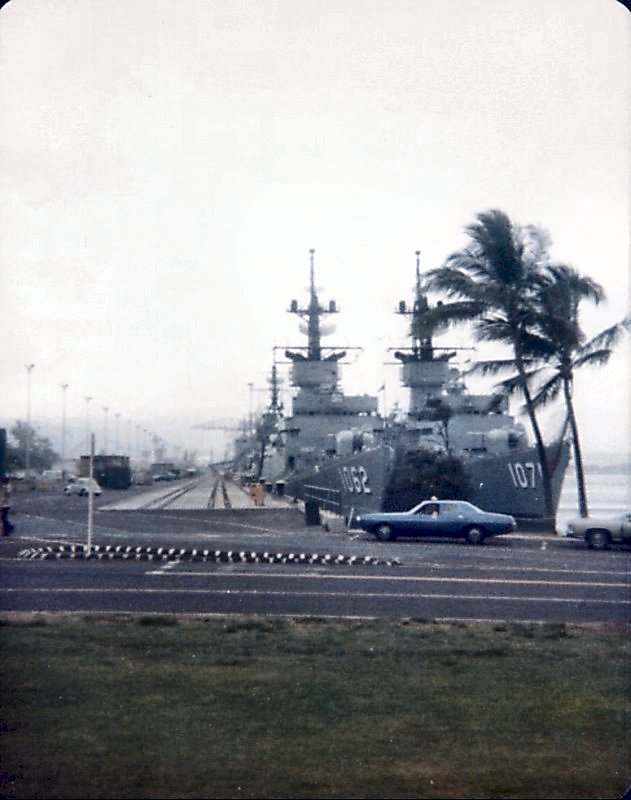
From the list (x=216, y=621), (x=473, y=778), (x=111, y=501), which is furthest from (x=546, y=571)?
(x=111, y=501)

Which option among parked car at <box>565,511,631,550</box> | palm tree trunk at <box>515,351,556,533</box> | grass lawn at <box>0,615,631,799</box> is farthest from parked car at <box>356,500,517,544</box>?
grass lawn at <box>0,615,631,799</box>

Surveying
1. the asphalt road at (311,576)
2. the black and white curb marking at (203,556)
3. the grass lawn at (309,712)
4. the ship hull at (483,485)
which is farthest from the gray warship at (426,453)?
the grass lawn at (309,712)

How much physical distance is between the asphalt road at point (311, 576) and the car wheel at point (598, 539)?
287 mm

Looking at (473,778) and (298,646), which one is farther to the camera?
(298,646)

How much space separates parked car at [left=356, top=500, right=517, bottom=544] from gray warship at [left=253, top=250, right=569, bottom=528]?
3279mm

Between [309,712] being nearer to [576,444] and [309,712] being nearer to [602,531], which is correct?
[602,531]

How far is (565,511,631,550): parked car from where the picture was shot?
1988 cm

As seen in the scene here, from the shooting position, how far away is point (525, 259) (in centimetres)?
2586

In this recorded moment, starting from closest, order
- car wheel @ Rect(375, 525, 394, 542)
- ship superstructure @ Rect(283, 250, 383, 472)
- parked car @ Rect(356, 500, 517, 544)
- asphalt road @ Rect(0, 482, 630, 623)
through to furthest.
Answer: asphalt road @ Rect(0, 482, 630, 623)
parked car @ Rect(356, 500, 517, 544)
car wheel @ Rect(375, 525, 394, 542)
ship superstructure @ Rect(283, 250, 383, 472)

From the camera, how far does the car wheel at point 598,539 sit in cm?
1995

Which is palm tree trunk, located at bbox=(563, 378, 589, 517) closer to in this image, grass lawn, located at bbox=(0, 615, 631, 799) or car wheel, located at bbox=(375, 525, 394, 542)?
car wheel, located at bbox=(375, 525, 394, 542)

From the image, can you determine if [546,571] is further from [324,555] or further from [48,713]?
[48,713]

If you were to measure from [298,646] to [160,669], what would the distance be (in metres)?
1.58

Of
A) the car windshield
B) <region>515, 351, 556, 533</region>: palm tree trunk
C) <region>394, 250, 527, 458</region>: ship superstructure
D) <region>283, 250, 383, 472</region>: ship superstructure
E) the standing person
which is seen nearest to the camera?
the car windshield
